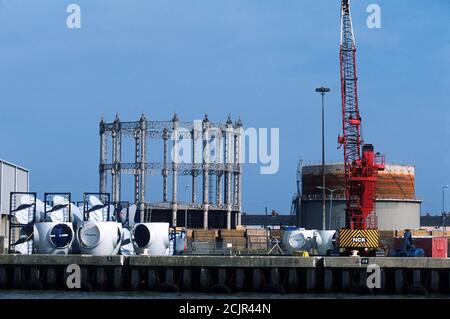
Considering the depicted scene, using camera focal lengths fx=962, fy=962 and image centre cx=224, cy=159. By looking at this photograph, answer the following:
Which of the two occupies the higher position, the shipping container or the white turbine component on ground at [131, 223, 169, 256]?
the white turbine component on ground at [131, 223, 169, 256]

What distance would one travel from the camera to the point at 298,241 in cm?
7938

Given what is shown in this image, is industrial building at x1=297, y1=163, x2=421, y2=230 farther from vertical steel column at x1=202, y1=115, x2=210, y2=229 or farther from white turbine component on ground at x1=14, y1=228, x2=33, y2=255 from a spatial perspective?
white turbine component on ground at x1=14, y1=228, x2=33, y2=255

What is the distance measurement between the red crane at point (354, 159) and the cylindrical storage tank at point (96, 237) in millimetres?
31673

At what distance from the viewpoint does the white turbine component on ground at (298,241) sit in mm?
78750

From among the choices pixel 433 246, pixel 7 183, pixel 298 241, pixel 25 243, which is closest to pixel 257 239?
pixel 298 241

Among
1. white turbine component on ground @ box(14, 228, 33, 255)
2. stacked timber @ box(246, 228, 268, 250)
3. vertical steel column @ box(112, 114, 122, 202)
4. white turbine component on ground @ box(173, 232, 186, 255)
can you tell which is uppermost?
vertical steel column @ box(112, 114, 122, 202)

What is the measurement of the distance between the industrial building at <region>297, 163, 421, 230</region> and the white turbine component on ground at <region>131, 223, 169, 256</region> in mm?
65463

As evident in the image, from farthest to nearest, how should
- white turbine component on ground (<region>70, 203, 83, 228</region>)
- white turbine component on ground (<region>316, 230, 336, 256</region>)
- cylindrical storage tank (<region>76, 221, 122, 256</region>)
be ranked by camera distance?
white turbine component on ground (<region>316, 230, 336, 256</region>)
white turbine component on ground (<region>70, 203, 83, 228</region>)
cylindrical storage tank (<region>76, 221, 122, 256</region>)

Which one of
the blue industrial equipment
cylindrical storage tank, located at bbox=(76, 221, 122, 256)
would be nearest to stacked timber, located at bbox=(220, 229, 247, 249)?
the blue industrial equipment

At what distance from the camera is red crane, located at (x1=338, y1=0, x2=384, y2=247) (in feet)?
294
